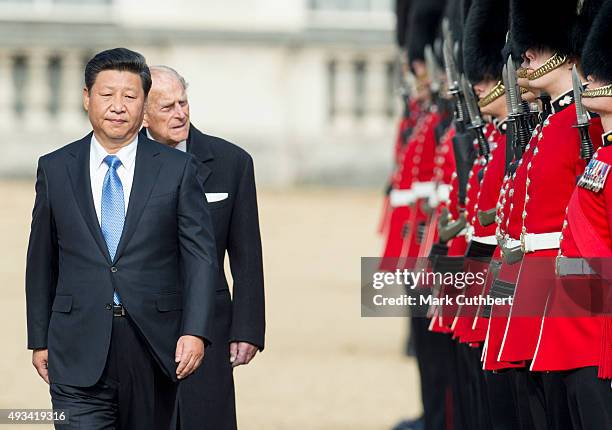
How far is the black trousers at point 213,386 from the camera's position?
466cm

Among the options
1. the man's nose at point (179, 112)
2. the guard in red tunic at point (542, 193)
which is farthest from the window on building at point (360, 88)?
the guard in red tunic at point (542, 193)

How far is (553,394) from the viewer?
13.5ft

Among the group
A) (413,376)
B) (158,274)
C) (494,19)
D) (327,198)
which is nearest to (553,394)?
(158,274)

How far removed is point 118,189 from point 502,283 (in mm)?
1061

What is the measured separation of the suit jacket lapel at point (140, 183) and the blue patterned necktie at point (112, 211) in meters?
0.02

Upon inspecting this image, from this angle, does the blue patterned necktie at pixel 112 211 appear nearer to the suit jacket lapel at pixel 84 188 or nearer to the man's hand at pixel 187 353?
the suit jacket lapel at pixel 84 188

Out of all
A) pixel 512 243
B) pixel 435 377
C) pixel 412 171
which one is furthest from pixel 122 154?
pixel 412 171

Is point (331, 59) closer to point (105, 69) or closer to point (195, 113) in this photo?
point (195, 113)

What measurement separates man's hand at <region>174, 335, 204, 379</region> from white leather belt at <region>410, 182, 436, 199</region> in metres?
3.33

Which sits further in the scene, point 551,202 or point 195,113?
point 195,113

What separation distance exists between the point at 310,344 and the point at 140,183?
5963 mm

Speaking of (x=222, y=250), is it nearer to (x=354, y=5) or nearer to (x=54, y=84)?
(x=54, y=84)

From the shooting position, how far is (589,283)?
3.83 metres

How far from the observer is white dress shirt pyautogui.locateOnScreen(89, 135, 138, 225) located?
4.21 meters
